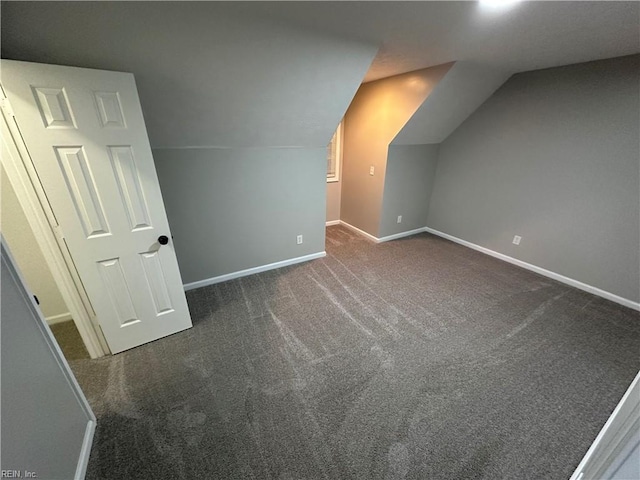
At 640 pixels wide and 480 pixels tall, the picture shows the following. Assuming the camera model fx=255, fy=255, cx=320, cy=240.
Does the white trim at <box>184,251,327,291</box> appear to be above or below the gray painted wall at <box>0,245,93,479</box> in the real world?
below

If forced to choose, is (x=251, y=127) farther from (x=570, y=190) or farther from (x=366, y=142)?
(x=570, y=190)

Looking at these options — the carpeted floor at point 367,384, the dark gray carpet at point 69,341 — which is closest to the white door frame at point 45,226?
the dark gray carpet at point 69,341

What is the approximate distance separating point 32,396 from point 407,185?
393cm

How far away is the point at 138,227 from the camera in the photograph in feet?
5.70

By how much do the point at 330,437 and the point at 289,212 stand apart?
2132 mm

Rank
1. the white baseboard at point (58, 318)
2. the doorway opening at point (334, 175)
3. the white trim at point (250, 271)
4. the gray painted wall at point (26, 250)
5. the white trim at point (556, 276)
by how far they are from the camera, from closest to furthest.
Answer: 1. the gray painted wall at point (26, 250)
2. the white baseboard at point (58, 318)
3. the white trim at point (556, 276)
4. the white trim at point (250, 271)
5. the doorway opening at point (334, 175)

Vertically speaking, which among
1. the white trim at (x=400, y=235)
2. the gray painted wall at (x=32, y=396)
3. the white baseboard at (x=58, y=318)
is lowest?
the white baseboard at (x=58, y=318)

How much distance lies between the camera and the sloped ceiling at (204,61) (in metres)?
1.21

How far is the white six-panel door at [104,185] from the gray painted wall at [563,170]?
3.67 m

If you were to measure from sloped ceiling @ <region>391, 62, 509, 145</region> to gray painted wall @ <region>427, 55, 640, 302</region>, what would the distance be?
200 mm

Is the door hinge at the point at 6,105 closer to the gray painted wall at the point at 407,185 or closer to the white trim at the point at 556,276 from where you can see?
the gray painted wall at the point at 407,185

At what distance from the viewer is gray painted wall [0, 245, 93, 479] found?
2.82 feet

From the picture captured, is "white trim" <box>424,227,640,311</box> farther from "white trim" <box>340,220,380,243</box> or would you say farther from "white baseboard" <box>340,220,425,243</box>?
"white trim" <box>340,220,380,243</box>

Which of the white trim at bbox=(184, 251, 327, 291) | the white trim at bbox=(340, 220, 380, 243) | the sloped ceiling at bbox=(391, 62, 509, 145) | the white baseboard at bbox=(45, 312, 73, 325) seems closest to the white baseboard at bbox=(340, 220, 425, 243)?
the white trim at bbox=(340, 220, 380, 243)
